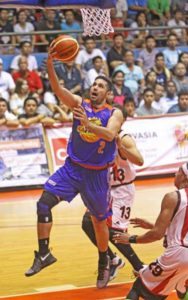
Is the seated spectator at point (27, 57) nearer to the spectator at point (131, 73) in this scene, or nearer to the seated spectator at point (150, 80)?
the spectator at point (131, 73)

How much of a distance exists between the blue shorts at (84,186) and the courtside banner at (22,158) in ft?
17.6

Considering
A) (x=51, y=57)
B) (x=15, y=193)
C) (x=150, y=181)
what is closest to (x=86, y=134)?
(x=51, y=57)

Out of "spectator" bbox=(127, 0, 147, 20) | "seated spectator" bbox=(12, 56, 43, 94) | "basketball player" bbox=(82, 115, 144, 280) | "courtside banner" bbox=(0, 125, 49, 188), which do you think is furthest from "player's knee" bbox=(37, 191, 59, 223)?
"spectator" bbox=(127, 0, 147, 20)

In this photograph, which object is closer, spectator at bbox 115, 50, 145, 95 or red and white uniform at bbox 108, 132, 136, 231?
red and white uniform at bbox 108, 132, 136, 231

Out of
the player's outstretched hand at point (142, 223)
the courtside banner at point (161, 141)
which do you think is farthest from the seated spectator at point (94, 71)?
the player's outstretched hand at point (142, 223)

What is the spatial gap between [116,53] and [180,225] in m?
10.1

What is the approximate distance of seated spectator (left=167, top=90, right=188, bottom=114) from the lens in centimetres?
1413

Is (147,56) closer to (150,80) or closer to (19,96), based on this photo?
(150,80)

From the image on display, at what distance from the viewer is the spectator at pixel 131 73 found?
15.3 metres

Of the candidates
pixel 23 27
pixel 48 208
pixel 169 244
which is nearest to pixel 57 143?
pixel 23 27

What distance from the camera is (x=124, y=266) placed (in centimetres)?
847

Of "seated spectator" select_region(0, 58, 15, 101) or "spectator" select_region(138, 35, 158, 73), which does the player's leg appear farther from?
"spectator" select_region(138, 35, 158, 73)

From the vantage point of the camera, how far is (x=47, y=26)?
52.0 feet

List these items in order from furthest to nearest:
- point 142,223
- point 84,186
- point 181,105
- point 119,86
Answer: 1. point 119,86
2. point 181,105
3. point 84,186
4. point 142,223
